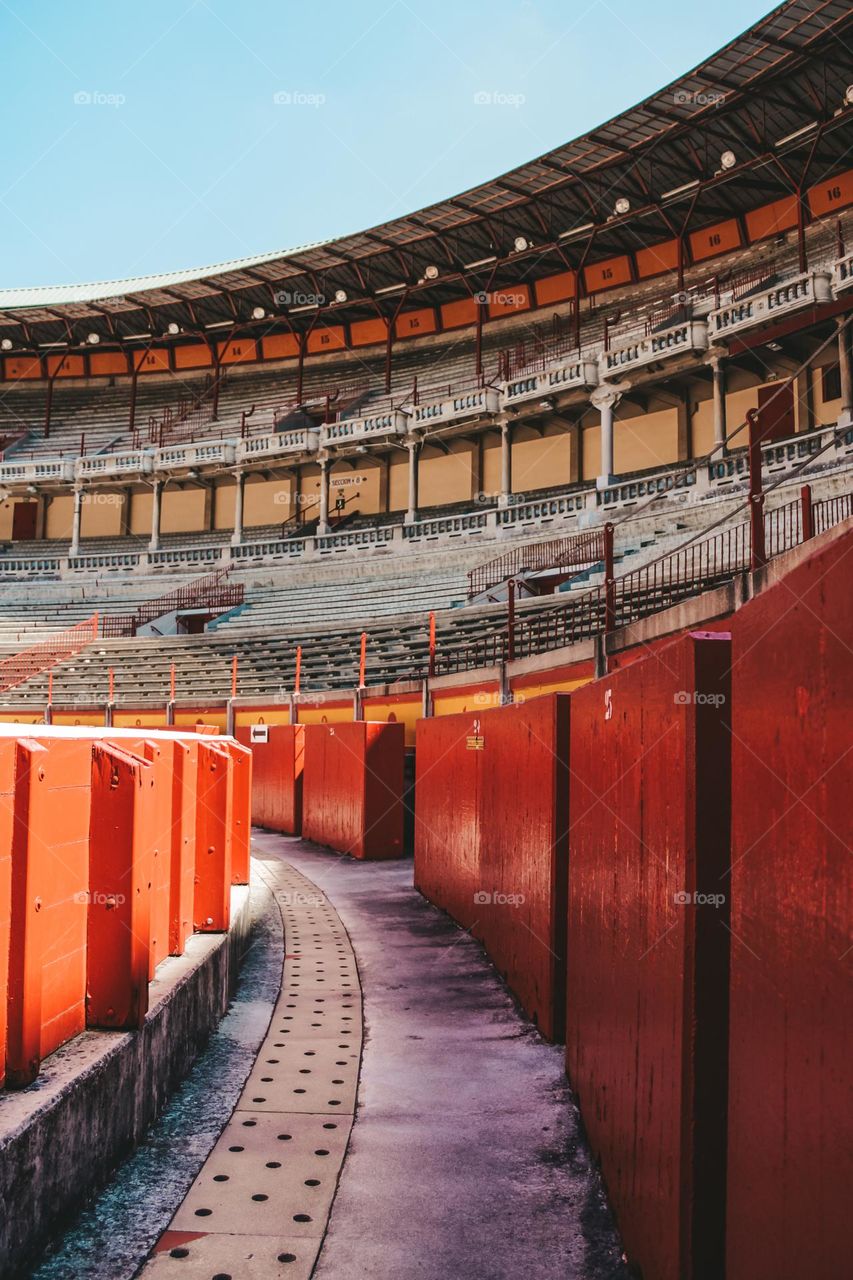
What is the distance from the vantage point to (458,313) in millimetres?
37406

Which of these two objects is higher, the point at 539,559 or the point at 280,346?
the point at 280,346

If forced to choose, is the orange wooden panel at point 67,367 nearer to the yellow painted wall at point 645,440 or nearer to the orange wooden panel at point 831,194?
the yellow painted wall at point 645,440

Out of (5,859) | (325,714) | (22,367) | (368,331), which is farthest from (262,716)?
(22,367)

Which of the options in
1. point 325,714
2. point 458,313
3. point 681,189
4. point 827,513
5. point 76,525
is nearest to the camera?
point 827,513

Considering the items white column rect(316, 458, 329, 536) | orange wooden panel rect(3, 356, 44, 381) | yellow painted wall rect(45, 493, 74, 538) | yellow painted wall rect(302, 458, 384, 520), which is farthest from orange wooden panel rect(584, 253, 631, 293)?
orange wooden panel rect(3, 356, 44, 381)

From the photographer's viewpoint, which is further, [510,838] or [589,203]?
[589,203]

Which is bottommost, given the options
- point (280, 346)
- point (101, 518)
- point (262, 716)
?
point (262, 716)

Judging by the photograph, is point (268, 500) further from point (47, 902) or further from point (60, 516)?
point (47, 902)

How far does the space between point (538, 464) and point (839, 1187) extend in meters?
33.3

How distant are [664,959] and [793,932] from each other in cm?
91

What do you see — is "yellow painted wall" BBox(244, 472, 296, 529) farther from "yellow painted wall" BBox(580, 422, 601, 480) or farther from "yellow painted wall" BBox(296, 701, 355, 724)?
"yellow painted wall" BBox(296, 701, 355, 724)

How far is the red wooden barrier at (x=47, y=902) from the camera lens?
9.25 feet

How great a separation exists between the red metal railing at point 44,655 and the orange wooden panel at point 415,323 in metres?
17.1

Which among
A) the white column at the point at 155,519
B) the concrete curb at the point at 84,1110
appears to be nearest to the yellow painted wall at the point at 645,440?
the white column at the point at 155,519
